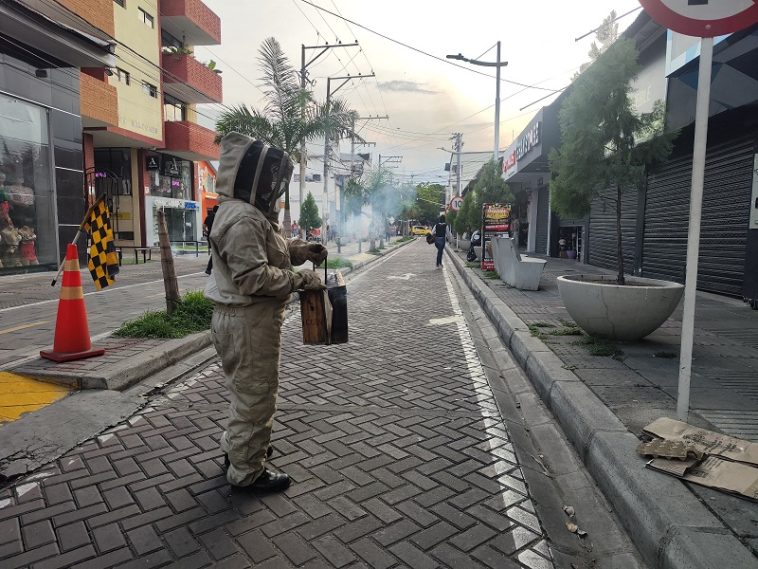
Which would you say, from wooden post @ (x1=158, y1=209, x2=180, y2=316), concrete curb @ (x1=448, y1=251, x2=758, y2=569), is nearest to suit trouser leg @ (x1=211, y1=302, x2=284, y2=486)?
concrete curb @ (x1=448, y1=251, x2=758, y2=569)

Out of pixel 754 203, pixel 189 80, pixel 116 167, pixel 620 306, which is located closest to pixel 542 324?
pixel 620 306

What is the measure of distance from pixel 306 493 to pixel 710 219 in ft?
30.7

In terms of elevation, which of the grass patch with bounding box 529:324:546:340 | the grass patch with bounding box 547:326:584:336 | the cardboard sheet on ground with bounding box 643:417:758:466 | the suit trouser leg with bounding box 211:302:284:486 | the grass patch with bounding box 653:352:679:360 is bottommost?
the grass patch with bounding box 529:324:546:340

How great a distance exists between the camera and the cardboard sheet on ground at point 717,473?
2605mm

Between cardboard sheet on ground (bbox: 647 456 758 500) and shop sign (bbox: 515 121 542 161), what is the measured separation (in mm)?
13127

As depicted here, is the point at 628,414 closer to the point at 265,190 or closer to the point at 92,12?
the point at 265,190

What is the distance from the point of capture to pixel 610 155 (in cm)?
617

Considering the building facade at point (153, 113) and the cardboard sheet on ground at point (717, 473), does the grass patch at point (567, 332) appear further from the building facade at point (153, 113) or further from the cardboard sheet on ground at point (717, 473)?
the building facade at point (153, 113)

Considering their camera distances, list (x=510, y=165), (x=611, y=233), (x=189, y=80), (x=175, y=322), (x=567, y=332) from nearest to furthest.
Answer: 1. (x=567, y=332)
2. (x=175, y=322)
3. (x=611, y=233)
4. (x=510, y=165)
5. (x=189, y=80)

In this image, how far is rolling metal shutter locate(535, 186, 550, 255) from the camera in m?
23.0

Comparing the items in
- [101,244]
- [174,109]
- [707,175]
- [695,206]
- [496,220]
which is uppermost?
[174,109]

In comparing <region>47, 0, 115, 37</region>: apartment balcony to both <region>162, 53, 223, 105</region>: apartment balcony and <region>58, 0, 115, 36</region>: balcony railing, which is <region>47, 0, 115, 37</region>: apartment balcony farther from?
<region>162, 53, 223, 105</region>: apartment balcony

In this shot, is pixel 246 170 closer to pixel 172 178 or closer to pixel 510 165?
pixel 510 165

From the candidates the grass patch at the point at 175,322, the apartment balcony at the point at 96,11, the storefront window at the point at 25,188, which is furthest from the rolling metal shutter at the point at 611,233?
the apartment balcony at the point at 96,11
